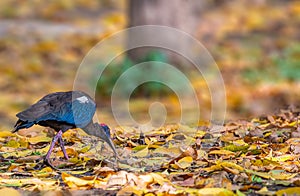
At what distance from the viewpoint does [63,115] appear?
4676 mm

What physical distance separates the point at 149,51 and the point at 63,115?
5692mm

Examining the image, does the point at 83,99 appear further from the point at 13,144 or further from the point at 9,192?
the point at 9,192

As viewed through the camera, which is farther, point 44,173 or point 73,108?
point 73,108

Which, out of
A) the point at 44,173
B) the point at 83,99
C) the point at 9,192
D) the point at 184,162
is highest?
the point at 83,99

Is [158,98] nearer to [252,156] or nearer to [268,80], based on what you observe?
[268,80]

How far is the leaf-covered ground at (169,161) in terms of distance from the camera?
159 inches

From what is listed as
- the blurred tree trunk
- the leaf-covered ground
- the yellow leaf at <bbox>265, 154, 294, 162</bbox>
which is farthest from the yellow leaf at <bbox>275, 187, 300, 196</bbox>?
A: the blurred tree trunk

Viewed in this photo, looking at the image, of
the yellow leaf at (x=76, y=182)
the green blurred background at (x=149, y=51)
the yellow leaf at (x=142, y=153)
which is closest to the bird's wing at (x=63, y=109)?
the yellow leaf at (x=142, y=153)

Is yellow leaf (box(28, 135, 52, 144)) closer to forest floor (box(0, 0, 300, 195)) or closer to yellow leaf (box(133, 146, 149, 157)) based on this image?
forest floor (box(0, 0, 300, 195))

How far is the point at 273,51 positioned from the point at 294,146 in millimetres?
8547

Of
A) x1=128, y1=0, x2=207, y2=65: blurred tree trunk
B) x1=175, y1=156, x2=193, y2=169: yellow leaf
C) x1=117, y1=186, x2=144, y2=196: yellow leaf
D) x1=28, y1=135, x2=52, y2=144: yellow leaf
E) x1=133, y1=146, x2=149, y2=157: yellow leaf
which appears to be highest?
x1=128, y1=0, x2=207, y2=65: blurred tree trunk

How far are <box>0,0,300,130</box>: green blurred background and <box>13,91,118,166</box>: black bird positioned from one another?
8.22 ft

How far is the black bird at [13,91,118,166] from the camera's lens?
15.1 feet

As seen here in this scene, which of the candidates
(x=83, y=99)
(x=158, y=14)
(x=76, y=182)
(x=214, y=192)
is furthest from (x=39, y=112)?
(x=158, y=14)
